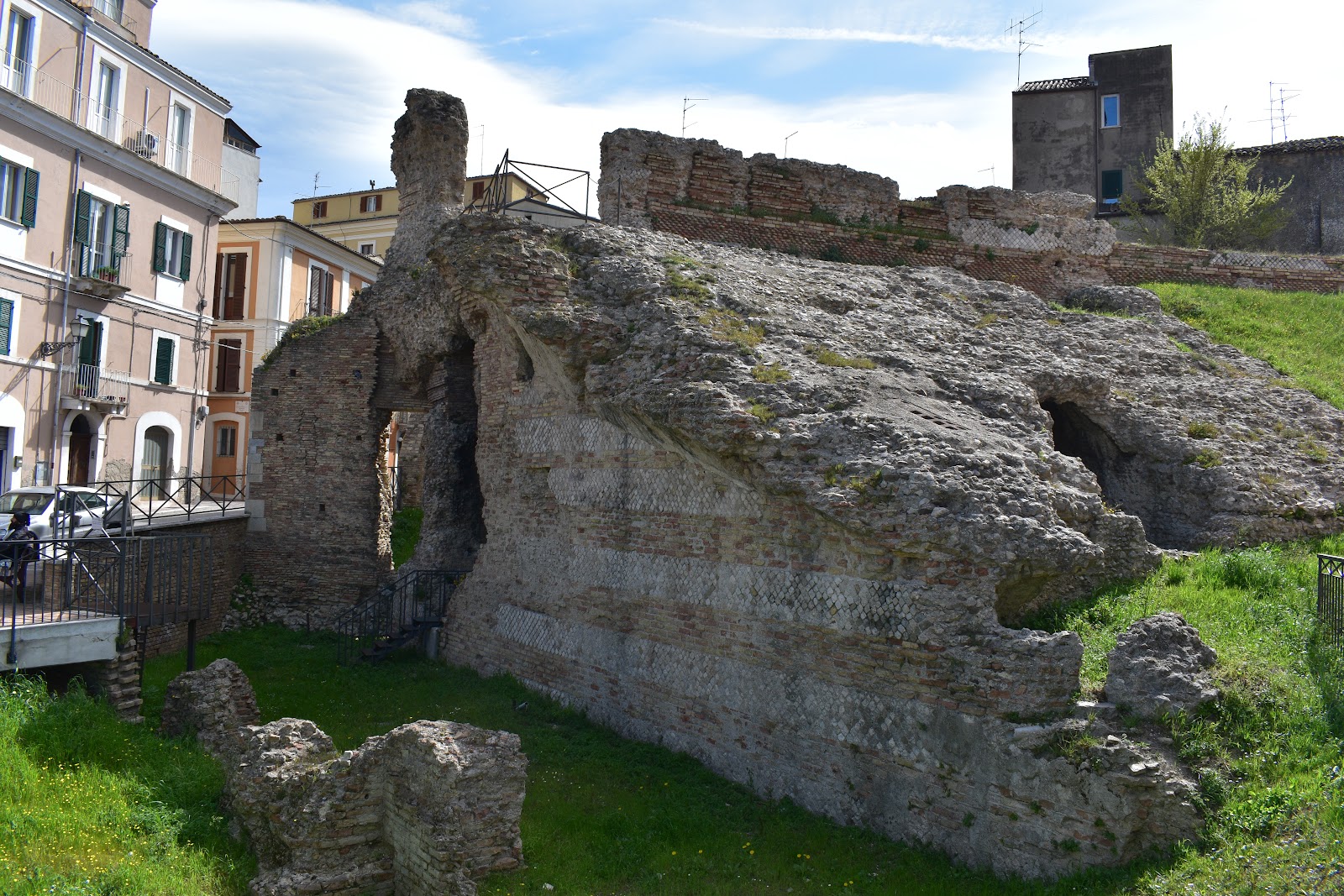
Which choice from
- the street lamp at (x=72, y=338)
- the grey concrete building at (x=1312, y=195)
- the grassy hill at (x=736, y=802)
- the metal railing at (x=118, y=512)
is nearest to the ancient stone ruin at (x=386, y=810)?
the grassy hill at (x=736, y=802)

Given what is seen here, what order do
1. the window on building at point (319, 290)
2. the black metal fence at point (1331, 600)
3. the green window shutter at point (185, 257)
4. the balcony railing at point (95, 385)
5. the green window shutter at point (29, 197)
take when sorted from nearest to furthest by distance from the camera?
1. the black metal fence at point (1331, 600)
2. the green window shutter at point (29, 197)
3. the balcony railing at point (95, 385)
4. the green window shutter at point (185, 257)
5. the window on building at point (319, 290)

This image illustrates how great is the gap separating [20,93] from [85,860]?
61.0ft

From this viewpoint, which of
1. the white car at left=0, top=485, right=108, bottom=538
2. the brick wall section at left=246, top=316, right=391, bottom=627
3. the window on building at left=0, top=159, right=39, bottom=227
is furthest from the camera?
the window on building at left=0, top=159, right=39, bottom=227

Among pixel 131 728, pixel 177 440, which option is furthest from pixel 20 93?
pixel 131 728

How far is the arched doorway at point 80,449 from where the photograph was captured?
70.8 ft

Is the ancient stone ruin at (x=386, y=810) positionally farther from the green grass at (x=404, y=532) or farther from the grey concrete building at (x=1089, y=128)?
the grey concrete building at (x=1089, y=128)

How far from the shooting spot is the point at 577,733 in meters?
9.54

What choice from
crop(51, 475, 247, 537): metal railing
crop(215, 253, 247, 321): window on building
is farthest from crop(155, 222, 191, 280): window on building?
crop(51, 475, 247, 537): metal railing

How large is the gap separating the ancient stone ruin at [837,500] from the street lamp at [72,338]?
10.6 meters

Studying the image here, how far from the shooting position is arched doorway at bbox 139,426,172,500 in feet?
77.8

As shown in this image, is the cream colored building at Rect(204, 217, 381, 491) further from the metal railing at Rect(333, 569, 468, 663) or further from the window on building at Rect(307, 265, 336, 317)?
the metal railing at Rect(333, 569, 468, 663)

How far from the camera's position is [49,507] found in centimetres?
1423

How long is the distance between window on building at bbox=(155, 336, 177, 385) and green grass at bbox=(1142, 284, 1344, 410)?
22.3 m

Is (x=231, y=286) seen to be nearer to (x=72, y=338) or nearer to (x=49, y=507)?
(x=72, y=338)
